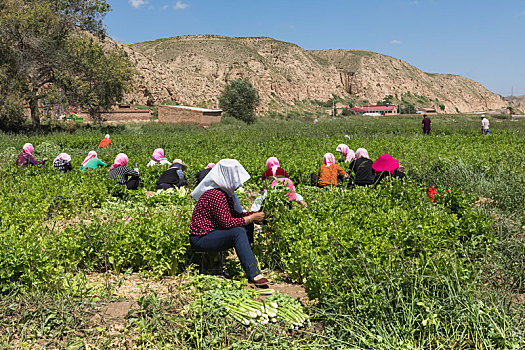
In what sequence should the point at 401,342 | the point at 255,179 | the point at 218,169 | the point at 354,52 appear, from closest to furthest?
the point at 401,342 < the point at 218,169 < the point at 255,179 < the point at 354,52

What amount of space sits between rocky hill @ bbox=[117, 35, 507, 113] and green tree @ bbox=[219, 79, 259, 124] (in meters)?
10.3

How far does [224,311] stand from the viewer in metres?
3.68

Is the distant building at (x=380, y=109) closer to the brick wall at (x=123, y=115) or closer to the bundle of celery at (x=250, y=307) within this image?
the brick wall at (x=123, y=115)

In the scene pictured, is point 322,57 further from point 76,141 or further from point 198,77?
point 76,141

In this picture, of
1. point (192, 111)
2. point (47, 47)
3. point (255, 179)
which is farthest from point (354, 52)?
point (255, 179)

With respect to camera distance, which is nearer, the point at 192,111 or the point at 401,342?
the point at 401,342

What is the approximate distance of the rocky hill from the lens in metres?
55.4

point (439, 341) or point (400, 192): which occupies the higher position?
point (400, 192)

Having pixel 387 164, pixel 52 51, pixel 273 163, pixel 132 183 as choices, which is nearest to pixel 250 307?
pixel 273 163

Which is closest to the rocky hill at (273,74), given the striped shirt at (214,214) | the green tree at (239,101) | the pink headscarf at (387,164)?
the green tree at (239,101)

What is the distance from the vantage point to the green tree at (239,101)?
46.2 metres

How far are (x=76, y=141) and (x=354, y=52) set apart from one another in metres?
93.1

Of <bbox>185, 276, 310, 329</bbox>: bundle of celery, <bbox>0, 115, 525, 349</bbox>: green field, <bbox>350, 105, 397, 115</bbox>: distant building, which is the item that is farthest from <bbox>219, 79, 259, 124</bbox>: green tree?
<bbox>185, 276, 310, 329</bbox>: bundle of celery

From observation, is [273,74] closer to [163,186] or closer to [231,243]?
[163,186]
